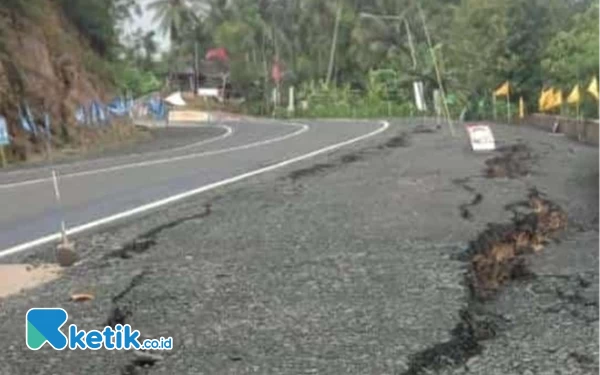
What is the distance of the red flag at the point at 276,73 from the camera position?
94.6m

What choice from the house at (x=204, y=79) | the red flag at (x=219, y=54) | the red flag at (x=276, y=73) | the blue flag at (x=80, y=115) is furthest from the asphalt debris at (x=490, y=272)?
the house at (x=204, y=79)

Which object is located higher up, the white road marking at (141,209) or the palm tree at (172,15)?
the palm tree at (172,15)

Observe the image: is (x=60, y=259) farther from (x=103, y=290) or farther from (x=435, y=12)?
(x=435, y=12)

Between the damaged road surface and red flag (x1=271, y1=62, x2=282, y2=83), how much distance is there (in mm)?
79390

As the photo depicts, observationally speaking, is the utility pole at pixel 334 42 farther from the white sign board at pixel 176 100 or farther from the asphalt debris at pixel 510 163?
the asphalt debris at pixel 510 163

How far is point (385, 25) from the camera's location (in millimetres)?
91000

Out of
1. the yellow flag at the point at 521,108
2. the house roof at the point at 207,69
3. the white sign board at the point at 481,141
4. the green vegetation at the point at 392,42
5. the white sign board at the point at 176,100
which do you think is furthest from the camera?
the house roof at the point at 207,69

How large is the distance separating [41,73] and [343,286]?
28867 millimetres

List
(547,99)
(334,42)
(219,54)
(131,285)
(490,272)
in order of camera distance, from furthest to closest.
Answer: (219,54)
(334,42)
(547,99)
(490,272)
(131,285)

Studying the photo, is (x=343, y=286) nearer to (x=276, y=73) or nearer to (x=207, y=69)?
(x=276, y=73)

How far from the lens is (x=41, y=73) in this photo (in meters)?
35.2

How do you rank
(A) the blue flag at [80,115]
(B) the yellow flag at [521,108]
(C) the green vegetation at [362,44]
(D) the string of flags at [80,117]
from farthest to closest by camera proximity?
(B) the yellow flag at [521,108], (C) the green vegetation at [362,44], (A) the blue flag at [80,115], (D) the string of flags at [80,117]

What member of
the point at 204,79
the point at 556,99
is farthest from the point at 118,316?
the point at 204,79

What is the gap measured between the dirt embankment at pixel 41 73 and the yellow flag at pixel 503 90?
24.2 meters
